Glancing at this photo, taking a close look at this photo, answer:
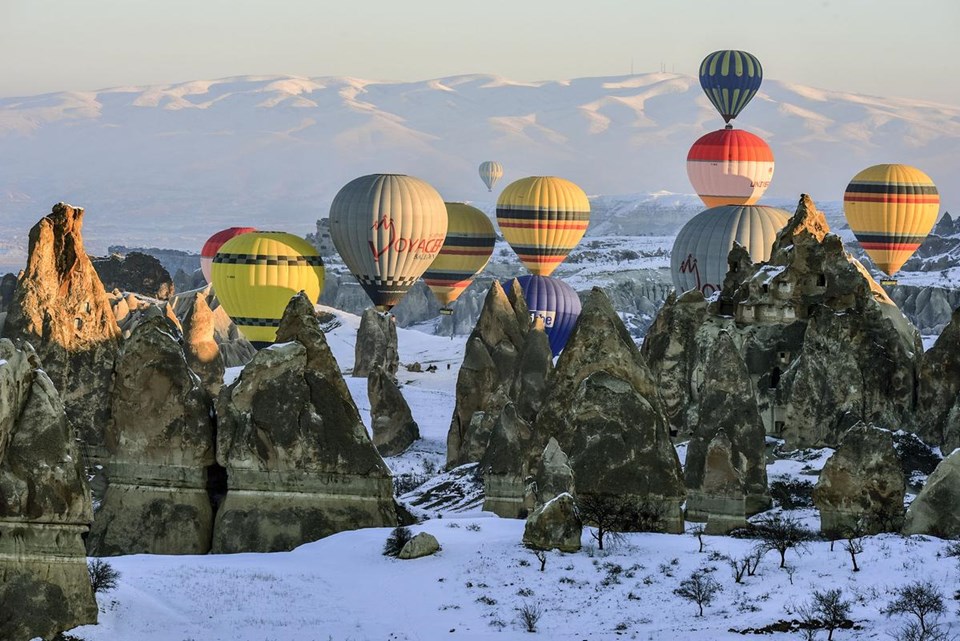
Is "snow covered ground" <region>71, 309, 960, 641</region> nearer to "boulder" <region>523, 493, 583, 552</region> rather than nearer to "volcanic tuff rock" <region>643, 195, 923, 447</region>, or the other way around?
"boulder" <region>523, 493, 583, 552</region>

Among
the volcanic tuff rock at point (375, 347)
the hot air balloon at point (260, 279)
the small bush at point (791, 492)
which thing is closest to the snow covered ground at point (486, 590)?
the small bush at point (791, 492)

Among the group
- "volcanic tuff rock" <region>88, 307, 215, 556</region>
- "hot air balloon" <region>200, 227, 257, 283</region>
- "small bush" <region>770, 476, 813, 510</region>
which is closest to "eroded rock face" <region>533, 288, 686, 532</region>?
"volcanic tuff rock" <region>88, 307, 215, 556</region>

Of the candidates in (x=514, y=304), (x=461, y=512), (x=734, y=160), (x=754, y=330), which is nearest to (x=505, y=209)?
(x=734, y=160)

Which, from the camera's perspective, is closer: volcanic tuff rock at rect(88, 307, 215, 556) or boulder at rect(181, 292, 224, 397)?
volcanic tuff rock at rect(88, 307, 215, 556)

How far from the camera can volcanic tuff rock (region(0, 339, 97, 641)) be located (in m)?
25.6

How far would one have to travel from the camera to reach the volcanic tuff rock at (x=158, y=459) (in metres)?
35.6

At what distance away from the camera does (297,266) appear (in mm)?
84000

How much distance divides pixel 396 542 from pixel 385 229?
2386 inches

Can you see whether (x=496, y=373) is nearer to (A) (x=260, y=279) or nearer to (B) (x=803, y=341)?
(B) (x=803, y=341)

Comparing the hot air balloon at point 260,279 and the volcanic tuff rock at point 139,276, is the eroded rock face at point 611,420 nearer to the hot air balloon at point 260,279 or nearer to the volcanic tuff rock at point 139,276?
the hot air balloon at point 260,279

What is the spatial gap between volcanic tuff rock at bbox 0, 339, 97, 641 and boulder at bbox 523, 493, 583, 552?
28.5 ft

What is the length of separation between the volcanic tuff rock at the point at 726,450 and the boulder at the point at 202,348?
3147cm

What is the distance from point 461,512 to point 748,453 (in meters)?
8.36

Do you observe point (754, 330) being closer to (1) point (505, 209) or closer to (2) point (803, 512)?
(2) point (803, 512)
